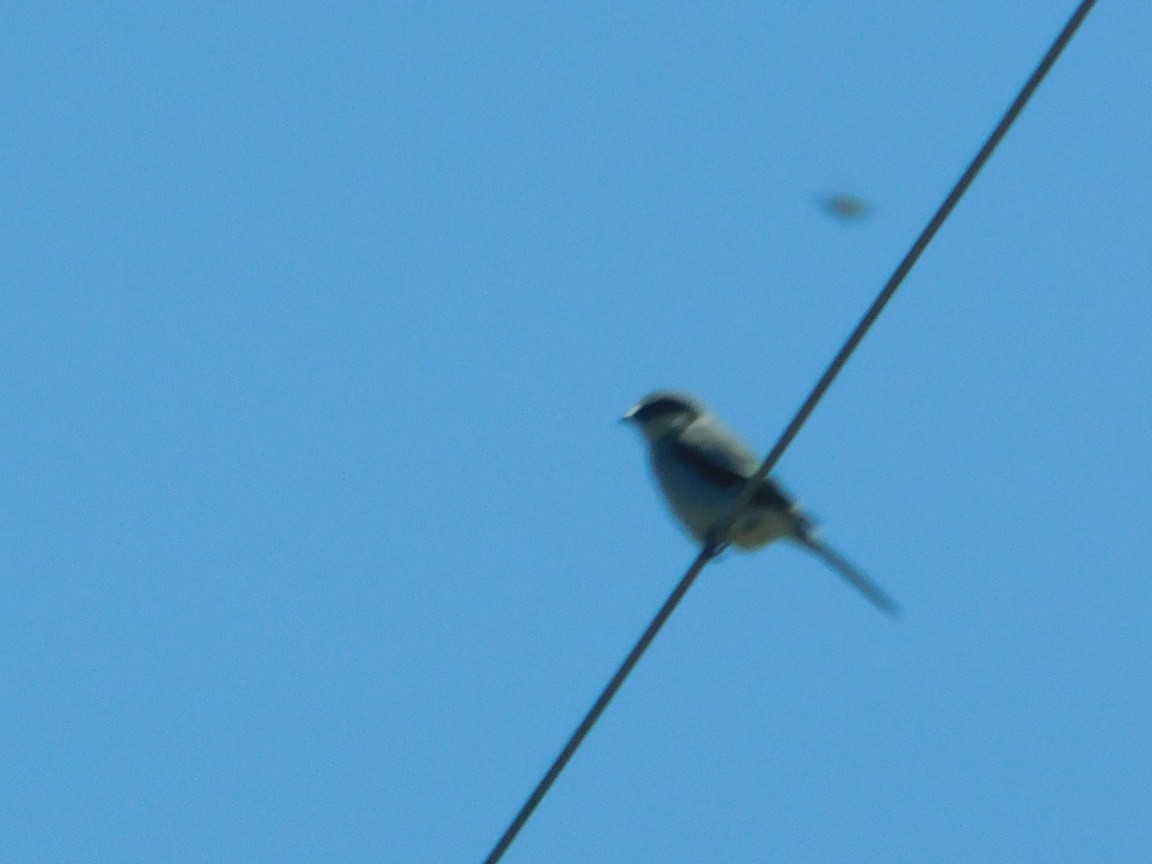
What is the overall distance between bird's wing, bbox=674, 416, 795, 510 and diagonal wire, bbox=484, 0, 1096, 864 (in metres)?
3.66

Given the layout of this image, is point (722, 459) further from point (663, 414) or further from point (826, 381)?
point (826, 381)

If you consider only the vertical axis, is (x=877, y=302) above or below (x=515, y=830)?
above

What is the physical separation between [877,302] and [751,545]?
4.49 meters

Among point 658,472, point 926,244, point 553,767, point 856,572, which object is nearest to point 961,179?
point 926,244

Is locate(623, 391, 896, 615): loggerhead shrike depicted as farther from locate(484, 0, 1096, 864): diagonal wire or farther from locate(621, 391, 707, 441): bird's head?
locate(484, 0, 1096, 864): diagonal wire

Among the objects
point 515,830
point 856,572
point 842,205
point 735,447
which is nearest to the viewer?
point 515,830

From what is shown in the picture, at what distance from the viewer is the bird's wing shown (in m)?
9.46

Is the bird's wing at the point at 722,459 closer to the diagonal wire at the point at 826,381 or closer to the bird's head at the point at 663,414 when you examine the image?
the bird's head at the point at 663,414

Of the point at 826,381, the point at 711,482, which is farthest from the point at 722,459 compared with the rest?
the point at 826,381

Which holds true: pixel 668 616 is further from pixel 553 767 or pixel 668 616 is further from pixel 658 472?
pixel 658 472

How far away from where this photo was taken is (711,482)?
32.8 ft

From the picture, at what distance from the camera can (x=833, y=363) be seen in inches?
213

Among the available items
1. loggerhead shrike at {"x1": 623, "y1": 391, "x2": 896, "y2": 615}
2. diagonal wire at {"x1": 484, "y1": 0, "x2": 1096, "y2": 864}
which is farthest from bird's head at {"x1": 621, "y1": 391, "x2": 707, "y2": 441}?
diagonal wire at {"x1": 484, "y1": 0, "x2": 1096, "y2": 864}

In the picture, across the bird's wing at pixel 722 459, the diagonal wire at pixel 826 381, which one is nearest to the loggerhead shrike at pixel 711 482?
the bird's wing at pixel 722 459
